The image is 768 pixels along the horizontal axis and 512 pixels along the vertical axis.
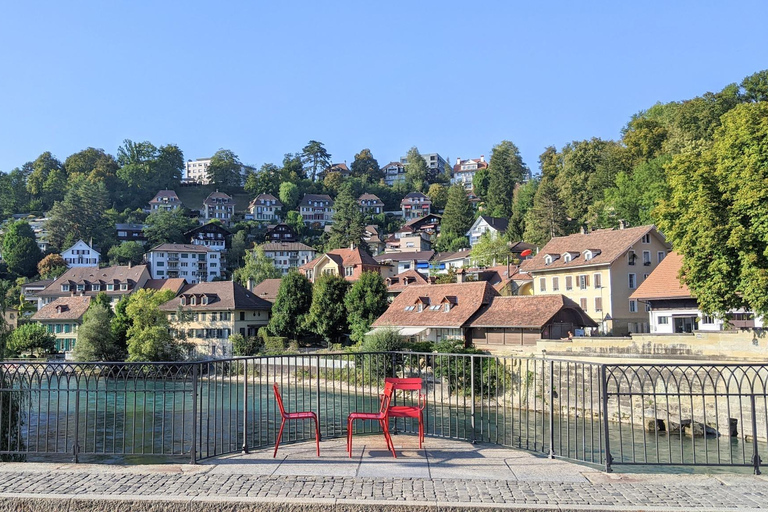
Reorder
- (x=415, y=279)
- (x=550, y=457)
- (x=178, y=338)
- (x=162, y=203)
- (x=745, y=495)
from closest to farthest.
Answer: (x=745, y=495)
(x=550, y=457)
(x=178, y=338)
(x=415, y=279)
(x=162, y=203)

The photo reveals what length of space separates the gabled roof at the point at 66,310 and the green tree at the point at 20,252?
4498cm

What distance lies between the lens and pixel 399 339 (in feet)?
137

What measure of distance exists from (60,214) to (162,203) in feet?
87.5

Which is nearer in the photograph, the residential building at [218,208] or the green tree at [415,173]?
the residential building at [218,208]

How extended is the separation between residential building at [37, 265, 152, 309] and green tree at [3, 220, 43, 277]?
89.9 feet

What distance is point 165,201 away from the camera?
14688cm

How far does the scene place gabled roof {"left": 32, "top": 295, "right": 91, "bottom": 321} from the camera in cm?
6906

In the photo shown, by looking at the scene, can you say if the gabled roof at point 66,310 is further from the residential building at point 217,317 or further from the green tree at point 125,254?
the green tree at point 125,254

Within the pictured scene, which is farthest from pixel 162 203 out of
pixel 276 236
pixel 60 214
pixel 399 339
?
pixel 399 339

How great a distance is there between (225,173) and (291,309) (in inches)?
4560

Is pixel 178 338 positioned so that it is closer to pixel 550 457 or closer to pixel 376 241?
pixel 550 457

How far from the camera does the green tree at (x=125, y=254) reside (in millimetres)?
112938

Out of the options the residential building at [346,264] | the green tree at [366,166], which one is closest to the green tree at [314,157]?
the green tree at [366,166]

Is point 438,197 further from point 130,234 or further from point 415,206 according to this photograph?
point 130,234
